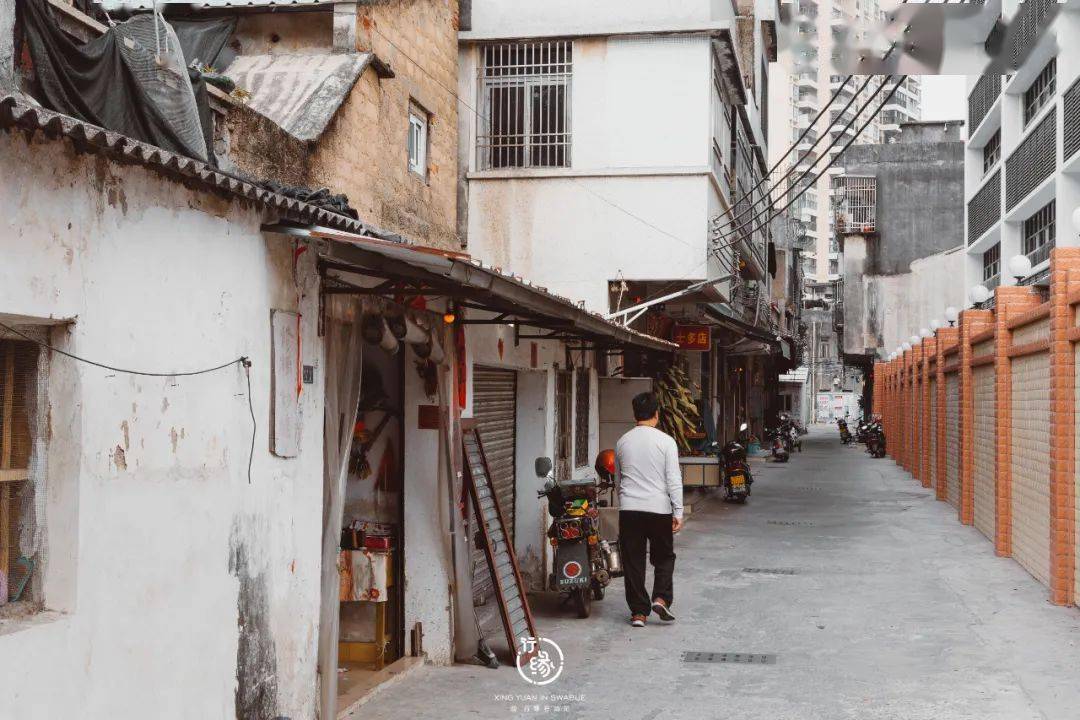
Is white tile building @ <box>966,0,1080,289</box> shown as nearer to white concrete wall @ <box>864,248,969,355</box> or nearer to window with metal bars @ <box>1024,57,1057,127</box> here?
window with metal bars @ <box>1024,57,1057,127</box>

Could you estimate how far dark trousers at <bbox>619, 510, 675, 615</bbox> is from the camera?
32.2 feet

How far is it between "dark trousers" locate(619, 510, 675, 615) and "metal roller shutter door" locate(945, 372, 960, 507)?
10.9 meters

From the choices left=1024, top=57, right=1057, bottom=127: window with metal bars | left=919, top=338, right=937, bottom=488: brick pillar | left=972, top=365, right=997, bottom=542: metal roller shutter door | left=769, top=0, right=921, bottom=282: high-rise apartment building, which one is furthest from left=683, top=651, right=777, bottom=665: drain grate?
left=769, top=0, right=921, bottom=282: high-rise apartment building

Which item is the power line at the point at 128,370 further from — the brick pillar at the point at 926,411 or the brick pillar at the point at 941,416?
the brick pillar at the point at 926,411

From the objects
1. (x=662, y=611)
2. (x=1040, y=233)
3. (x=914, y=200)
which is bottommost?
(x=662, y=611)

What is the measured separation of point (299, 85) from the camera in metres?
10.8

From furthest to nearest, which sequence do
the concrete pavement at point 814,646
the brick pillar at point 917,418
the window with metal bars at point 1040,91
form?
the brick pillar at point 917,418 → the window with metal bars at point 1040,91 → the concrete pavement at point 814,646

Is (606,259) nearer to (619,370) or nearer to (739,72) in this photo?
(619,370)

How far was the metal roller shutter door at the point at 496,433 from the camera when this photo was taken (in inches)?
395

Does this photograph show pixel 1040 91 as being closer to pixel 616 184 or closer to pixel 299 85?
pixel 616 184

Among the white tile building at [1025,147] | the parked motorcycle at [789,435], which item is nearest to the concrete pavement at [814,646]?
the white tile building at [1025,147]

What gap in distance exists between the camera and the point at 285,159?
9.64m

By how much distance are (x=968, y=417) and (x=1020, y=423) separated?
15.8ft

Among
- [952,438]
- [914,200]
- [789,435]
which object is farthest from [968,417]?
[914,200]
